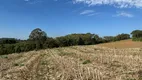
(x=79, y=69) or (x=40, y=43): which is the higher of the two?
(x=40, y=43)

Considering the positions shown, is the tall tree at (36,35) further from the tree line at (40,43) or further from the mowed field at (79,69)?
the mowed field at (79,69)

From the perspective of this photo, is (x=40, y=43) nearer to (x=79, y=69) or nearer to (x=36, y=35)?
(x=36, y=35)

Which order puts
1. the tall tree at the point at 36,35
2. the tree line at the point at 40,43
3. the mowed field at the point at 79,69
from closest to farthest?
1. the mowed field at the point at 79,69
2. the tree line at the point at 40,43
3. the tall tree at the point at 36,35

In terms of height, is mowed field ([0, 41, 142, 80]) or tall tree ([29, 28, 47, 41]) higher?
tall tree ([29, 28, 47, 41])

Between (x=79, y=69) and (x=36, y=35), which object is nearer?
(x=79, y=69)

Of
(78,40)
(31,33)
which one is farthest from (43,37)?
(78,40)

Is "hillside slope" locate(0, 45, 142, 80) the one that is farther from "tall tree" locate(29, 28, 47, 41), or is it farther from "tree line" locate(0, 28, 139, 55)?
"tall tree" locate(29, 28, 47, 41)

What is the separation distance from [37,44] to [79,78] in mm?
97370

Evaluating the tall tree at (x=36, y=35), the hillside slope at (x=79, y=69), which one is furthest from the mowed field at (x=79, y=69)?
the tall tree at (x=36, y=35)

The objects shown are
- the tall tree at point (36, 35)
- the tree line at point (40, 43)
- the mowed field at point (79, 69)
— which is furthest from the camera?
the tall tree at point (36, 35)

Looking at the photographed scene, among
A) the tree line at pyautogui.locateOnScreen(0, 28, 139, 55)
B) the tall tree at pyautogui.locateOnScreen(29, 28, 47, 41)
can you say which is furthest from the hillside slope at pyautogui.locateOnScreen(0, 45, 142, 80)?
the tall tree at pyautogui.locateOnScreen(29, 28, 47, 41)

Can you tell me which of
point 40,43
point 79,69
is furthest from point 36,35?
point 79,69

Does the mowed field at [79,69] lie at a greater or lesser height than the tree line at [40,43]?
lesser

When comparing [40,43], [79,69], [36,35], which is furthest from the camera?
[36,35]
